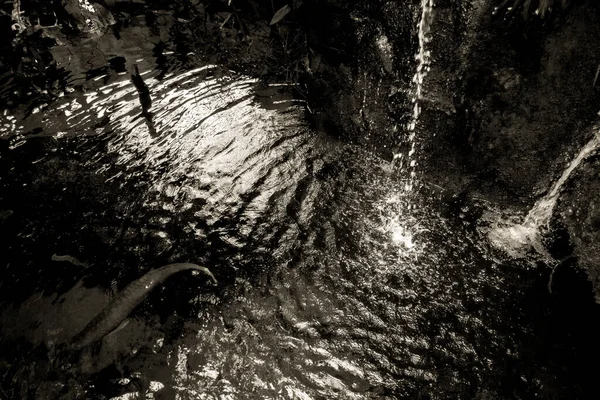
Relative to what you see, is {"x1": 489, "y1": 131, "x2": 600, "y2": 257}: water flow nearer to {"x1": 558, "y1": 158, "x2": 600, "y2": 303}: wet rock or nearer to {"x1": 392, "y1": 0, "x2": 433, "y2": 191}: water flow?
{"x1": 558, "y1": 158, "x2": 600, "y2": 303}: wet rock

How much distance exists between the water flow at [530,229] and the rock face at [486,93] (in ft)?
Result: 0.31

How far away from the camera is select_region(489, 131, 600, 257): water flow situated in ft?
10.3

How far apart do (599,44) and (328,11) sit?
2910mm

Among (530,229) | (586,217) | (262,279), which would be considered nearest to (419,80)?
(530,229)

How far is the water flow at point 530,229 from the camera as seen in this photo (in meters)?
3.15

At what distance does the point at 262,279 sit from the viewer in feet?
10.4

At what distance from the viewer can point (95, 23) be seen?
7.19m

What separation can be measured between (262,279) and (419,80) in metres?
2.75

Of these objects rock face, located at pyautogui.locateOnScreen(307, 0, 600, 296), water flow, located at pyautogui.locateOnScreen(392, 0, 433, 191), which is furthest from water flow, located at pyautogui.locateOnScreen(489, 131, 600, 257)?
water flow, located at pyautogui.locateOnScreen(392, 0, 433, 191)

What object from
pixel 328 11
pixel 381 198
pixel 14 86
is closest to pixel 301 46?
pixel 328 11

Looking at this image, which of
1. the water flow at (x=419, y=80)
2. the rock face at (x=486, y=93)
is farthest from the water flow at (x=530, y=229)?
the water flow at (x=419, y=80)

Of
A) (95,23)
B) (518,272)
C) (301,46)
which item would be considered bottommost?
(518,272)

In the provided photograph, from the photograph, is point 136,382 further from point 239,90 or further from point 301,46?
point 301,46

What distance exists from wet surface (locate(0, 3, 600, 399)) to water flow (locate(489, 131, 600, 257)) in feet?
0.49
